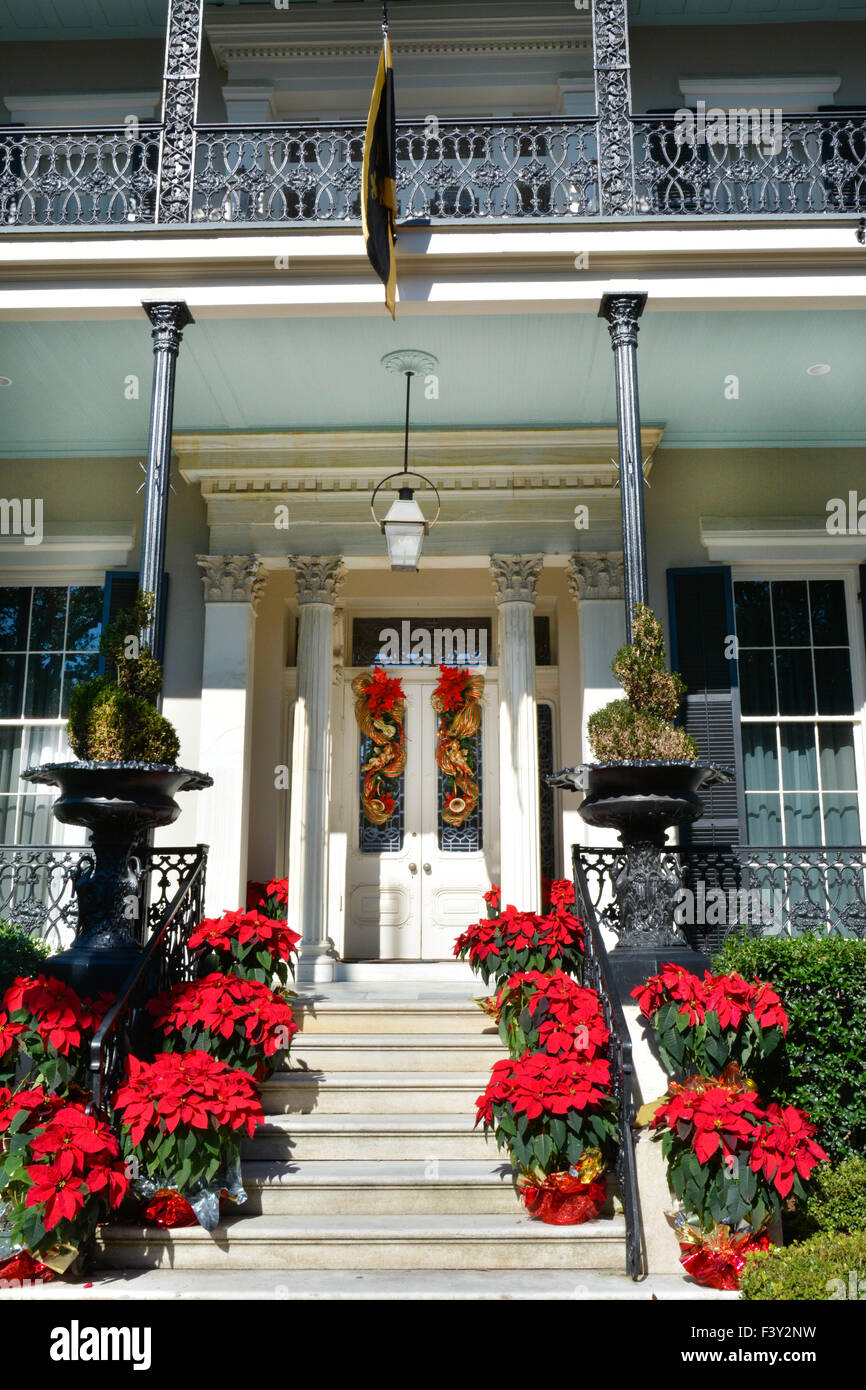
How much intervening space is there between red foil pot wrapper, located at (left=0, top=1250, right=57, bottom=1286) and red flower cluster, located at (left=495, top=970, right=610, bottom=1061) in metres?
2.06

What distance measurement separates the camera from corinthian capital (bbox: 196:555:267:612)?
816 cm

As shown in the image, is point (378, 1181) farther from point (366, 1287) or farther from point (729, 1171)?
point (729, 1171)

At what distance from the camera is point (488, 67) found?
846 cm

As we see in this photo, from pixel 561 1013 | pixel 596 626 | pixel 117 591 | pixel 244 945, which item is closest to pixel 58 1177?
pixel 244 945

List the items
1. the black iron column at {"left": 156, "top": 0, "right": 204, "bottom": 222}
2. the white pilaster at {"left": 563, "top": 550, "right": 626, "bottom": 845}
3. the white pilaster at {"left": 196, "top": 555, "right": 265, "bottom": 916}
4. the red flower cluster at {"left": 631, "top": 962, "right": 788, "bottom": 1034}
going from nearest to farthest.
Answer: the red flower cluster at {"left": 631, "top": 962, "right": 788, "bottom": 1034} < the black iron column at {"left": 156, "top": 0, "right": 204, "bottom": 222} < the white pilaster at {"left": 196, "top": 555, "right": 265, "bottom": 916} < the white pilaster at {"left": 563, "top": 550, "right": 626, "bottom": 845}

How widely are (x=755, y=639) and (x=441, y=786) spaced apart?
273cm

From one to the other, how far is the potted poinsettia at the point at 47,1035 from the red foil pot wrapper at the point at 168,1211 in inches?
23.5

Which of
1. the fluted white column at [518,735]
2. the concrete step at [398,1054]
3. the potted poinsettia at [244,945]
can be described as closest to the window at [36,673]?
the fluted white column at [518,735]

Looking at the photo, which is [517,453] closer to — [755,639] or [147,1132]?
[755,639]

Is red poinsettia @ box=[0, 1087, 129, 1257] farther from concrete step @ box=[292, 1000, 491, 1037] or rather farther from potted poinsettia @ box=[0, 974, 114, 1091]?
concrete step @ box=[292, 1000, 491, 1037]

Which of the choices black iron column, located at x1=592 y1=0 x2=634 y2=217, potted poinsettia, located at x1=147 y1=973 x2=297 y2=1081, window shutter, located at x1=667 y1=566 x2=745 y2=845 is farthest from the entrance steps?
black iron column, located at x1=592 y1=0 x2=634 y2=217

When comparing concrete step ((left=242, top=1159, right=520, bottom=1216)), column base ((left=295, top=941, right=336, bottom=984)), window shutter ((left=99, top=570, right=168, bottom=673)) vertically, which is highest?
window shutter ((left=99, top=570, right=168, bottom=673))

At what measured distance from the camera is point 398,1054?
5.61 meters
